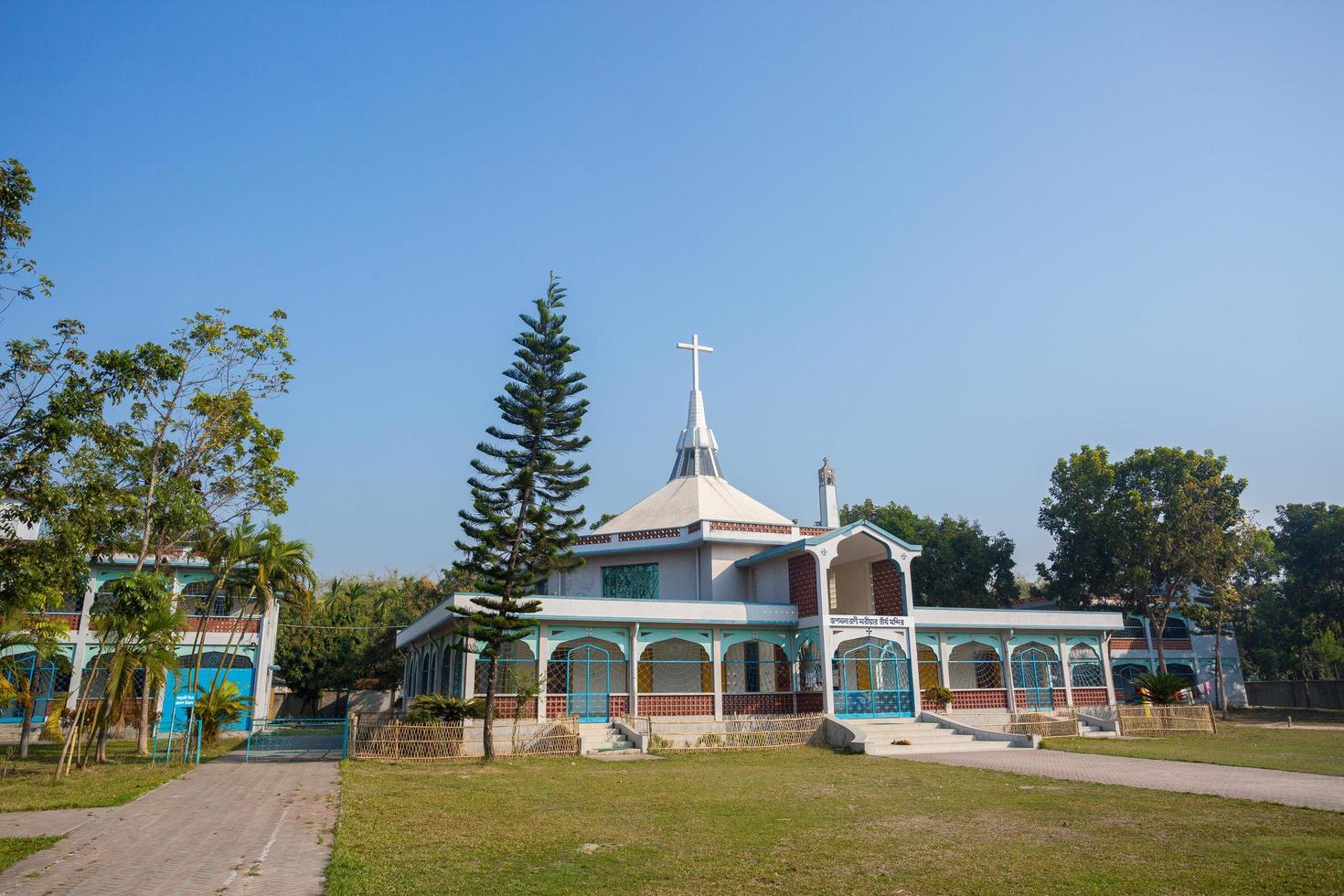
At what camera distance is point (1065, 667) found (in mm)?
26375

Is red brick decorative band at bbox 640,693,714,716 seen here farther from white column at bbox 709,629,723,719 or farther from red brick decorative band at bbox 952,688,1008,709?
red brick decorative band at bbox 952,688,1008,709

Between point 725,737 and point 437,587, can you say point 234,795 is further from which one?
point 437,587

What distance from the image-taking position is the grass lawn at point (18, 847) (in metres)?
7.82

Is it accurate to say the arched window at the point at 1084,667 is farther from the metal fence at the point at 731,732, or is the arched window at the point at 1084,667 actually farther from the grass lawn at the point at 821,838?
the grass lawn at the point at 821,838

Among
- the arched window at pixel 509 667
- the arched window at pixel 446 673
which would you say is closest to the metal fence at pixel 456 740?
the arched window at pixel 509 667

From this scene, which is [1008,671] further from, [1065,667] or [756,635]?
[756,635]

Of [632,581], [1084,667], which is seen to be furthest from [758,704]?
[1084,667]

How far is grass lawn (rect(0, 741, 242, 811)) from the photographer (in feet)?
37.4

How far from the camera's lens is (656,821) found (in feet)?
32.2

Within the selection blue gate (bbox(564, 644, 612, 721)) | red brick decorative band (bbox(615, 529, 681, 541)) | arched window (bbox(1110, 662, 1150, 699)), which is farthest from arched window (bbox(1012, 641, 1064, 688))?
blue gate (bbox(564, 644, 612, 721))

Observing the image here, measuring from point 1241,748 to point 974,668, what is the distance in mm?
8687

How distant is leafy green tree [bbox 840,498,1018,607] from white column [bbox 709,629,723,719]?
20630 mm

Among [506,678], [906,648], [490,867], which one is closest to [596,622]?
[506,678]

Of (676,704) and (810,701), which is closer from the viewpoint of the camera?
(676,704)
